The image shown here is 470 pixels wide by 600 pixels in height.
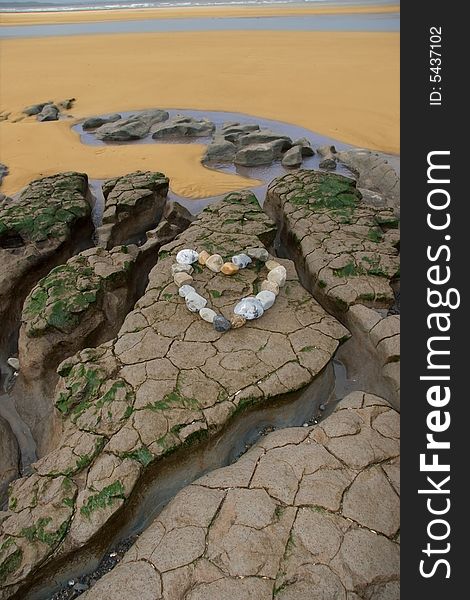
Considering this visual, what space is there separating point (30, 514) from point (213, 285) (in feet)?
7.76

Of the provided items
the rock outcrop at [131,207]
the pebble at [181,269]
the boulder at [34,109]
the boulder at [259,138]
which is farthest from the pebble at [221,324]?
the boulder at [34,109]

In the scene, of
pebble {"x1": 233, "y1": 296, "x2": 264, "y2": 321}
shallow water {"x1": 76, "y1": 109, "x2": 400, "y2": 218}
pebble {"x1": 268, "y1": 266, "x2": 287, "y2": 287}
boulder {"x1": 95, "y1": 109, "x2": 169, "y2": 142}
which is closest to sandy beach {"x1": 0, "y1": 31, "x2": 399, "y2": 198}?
shallow water {"x1": 76, "y1": 109, "x2": 400, "y2": 218}

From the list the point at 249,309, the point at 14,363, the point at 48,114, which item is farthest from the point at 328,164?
the point at 48,114

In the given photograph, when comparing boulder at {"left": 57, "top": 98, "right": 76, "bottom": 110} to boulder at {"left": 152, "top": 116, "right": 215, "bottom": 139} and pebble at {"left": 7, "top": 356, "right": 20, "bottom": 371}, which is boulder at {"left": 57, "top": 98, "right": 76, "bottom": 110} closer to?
boulder at {"left": 152, "top": 116, "right": 215, "bottom": 139}

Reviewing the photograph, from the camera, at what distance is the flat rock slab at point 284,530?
262 centimetres

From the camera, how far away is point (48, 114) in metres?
12.4

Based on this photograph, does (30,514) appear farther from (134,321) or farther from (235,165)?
(235,165)

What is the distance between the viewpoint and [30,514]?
3053 millimetres

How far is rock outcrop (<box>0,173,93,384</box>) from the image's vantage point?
517 cm

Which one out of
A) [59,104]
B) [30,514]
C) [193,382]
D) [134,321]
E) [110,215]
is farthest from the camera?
[59,104]

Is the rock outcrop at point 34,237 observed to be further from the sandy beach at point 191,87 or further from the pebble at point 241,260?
the pebble at point 241,260

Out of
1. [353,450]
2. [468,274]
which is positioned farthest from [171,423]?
[468,274]

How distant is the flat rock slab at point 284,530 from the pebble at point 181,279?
1800mm

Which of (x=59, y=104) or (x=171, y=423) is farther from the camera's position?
(x=59, y=104)
